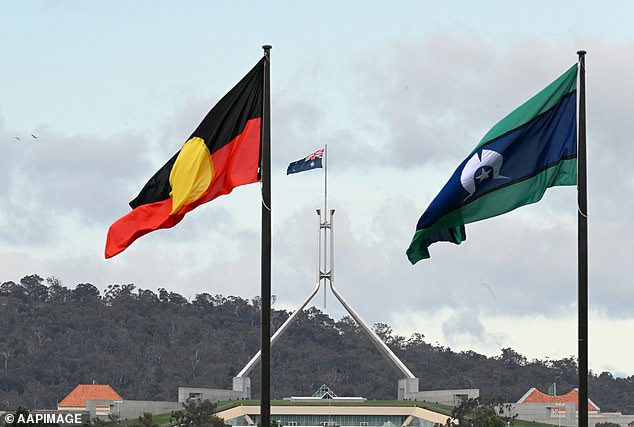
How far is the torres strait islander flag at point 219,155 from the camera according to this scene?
12466 millimetres

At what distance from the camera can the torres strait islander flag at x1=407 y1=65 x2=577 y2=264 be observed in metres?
12.4

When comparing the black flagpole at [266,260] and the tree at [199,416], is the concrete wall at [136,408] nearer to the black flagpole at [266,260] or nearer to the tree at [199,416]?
the tree at [199,416]

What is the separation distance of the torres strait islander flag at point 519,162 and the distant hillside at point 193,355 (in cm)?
8818

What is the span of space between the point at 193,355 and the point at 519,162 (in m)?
109

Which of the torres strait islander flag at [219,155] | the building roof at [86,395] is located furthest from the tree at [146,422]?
the torres strait islander flag at [219,155]

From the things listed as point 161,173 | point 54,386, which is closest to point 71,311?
point 54,386

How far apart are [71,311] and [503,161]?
116818 millimetres

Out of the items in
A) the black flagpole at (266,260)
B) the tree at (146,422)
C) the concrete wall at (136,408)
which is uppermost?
the black flagpole at (266,260)

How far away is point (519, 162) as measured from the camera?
12.6 meters

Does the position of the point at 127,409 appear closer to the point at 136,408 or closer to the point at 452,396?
the point at 136,408

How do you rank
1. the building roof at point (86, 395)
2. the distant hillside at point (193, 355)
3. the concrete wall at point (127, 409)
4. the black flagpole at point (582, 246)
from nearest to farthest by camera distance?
the black flagpole at point (582, 246) < the concrete wall at point (127, 409) < the building roof at point (86, 395) < the distant hillside at point (193, 355)

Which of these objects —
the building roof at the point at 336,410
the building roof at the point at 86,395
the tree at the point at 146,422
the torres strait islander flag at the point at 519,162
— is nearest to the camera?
the torres strait islander flag at the point at 519,162

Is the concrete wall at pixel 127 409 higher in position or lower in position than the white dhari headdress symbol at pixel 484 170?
lower

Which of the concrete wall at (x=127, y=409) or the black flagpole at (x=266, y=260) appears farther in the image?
the concrete wall at (x=127, y=409)
